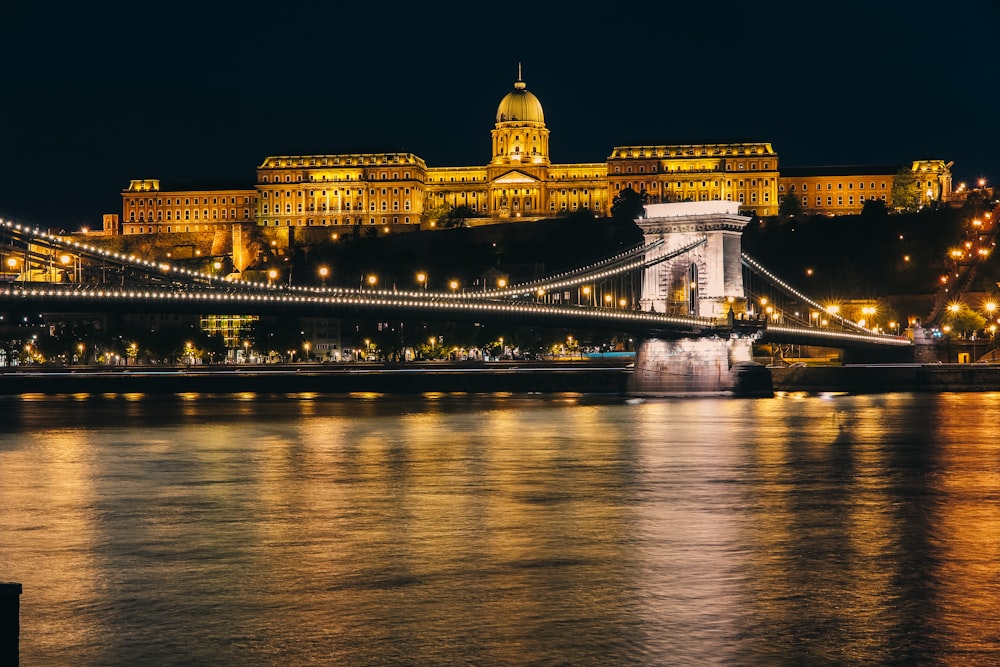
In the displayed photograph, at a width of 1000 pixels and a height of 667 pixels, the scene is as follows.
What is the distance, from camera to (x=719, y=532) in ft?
54.0

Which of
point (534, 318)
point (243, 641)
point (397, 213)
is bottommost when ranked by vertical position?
point (243, 641)

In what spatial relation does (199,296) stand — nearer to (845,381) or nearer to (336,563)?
(336,563)

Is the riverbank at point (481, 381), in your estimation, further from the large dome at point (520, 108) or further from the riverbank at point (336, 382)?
the large dome at point (520, 108)

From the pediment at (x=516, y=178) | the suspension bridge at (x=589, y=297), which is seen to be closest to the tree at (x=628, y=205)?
the pediment at (x=516, y=178)

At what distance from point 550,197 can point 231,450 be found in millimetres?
105730

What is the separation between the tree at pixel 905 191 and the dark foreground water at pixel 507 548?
9369 cm

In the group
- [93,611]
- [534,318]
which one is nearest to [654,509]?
[93,611]

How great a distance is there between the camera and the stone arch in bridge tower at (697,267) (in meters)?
51.1

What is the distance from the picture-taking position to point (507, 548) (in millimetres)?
15195

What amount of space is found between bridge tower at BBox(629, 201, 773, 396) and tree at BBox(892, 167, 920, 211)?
72.8 meters

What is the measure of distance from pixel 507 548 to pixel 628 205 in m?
104

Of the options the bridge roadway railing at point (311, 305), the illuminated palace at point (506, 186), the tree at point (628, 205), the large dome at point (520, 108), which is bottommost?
the bridge roadway railing at point (311, 305)

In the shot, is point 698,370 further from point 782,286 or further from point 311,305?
point 311,305

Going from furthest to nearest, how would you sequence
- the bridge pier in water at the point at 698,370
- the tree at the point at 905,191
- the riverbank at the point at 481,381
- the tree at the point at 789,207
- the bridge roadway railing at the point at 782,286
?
the tree at the point at 789,207
the tree at the point at 905,191
the bridge roadway railing at the point at 782,286
the riverbank at the point at 481,381
the bridge pier in water at the point at 698,370
